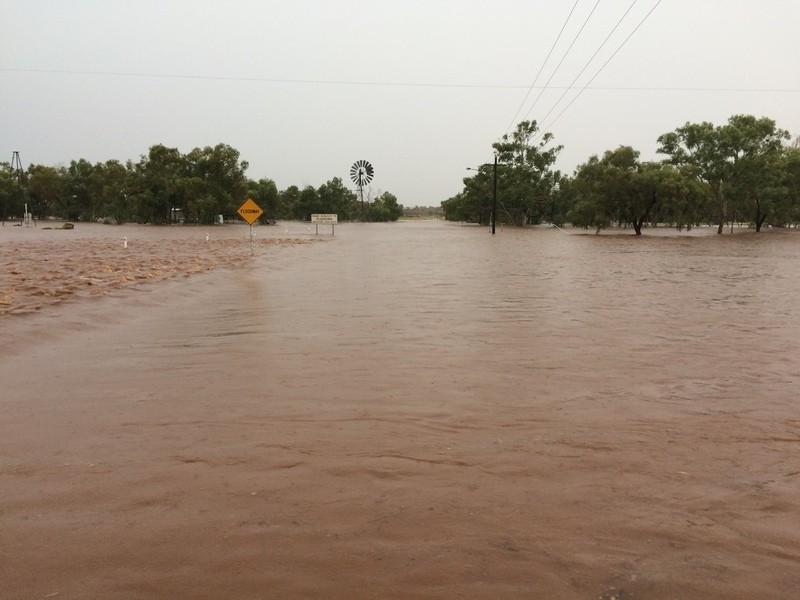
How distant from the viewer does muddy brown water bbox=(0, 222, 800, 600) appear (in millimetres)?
2939

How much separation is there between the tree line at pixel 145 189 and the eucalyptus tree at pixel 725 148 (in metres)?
63.6

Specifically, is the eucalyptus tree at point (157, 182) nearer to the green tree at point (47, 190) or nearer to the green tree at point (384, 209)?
the green tree at point (47, 190)

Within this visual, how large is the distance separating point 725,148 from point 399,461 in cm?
6433

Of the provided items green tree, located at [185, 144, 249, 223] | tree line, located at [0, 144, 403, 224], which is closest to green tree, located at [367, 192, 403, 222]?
tree line, located at [0, 144, 403, 224]

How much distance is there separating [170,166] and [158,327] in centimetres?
9119

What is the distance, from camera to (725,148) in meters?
58.1

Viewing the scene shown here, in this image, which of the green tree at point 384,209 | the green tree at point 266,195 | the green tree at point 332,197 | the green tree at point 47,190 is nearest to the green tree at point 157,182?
the green tree at point 266,195

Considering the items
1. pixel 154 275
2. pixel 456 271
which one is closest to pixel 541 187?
pixel 456 271

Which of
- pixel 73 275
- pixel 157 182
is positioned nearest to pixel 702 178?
pixel 73 275

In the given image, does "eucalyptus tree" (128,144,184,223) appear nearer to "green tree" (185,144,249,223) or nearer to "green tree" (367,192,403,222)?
"green tree" (185,144,249,223)

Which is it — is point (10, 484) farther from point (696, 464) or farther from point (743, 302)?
point (743, 302)

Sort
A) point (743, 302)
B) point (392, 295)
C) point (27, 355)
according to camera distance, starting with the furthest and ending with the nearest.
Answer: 1. point (392, 295)
2. point (743, 302)
3. point (27, 355)

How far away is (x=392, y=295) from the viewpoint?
1405 centimetres

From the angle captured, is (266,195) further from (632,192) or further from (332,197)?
(632,192)
